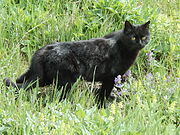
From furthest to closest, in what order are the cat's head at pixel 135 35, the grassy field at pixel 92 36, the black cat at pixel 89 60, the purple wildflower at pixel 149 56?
the purple wildflower at pixel 149 56 → the cat's head at pixel 135 35 → the black cat at pixel 89 60 → the grassy field at pixel 92 36

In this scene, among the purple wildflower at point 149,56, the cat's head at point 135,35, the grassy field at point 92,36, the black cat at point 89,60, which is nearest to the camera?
the grassy field at point 92,36

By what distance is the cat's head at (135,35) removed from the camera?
4848mm

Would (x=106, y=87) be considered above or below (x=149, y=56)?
below

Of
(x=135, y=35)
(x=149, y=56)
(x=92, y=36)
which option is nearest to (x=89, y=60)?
(x=135, y=35)

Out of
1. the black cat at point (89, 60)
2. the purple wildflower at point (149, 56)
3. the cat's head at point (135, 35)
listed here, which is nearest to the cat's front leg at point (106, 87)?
the black cat at point (89, 60)

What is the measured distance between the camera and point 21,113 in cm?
330

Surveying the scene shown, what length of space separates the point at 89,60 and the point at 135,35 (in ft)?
2.36

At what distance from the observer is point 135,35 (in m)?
4.87

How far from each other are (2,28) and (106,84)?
1721 millimetres

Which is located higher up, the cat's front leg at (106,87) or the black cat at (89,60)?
the black cat at (89,60)

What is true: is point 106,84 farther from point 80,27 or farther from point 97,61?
point 80,27

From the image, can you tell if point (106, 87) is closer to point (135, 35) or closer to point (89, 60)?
point (89, 60)

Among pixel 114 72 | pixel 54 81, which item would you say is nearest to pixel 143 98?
pixel 114 72

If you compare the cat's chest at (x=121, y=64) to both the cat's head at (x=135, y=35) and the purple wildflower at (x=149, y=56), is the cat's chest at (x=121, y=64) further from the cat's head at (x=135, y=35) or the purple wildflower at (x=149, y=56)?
the purple wildflower at (x=149, y=56)
